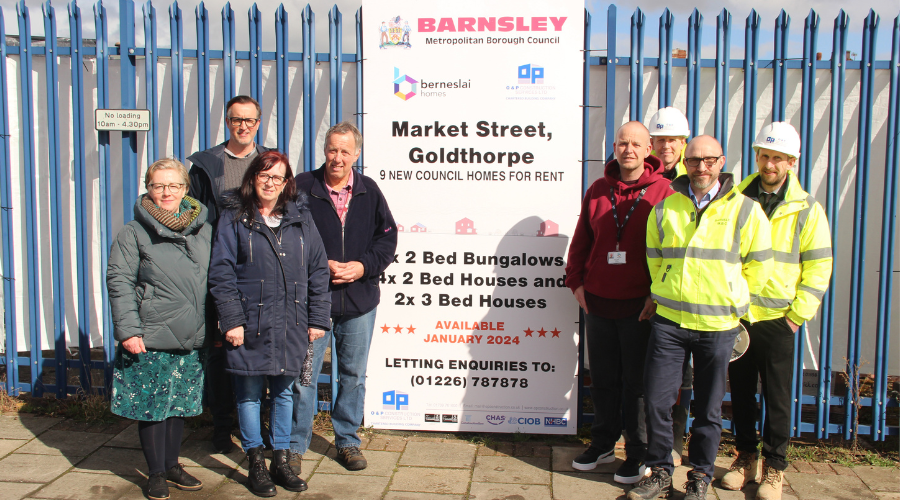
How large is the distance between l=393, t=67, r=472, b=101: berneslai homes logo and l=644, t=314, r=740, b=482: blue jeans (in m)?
1.82

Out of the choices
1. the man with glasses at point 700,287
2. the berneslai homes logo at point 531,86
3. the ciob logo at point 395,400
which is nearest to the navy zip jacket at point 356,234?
the ciob logo at point 395,400

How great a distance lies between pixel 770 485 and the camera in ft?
11.0

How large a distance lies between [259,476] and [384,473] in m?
0.70

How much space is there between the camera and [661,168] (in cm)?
355

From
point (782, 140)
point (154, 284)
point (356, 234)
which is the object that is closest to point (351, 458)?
point (356, 234)

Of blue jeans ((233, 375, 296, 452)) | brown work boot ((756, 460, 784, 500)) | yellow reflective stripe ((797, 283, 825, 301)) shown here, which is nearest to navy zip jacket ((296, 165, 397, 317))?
blue jeans ((233, 375, 296, 452))

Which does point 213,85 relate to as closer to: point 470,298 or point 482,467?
point 470,298

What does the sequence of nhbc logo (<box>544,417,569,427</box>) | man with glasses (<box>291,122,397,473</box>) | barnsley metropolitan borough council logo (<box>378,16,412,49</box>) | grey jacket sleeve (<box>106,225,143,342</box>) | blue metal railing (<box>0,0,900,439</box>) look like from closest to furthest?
grey jacket sleeve (<box>106,225,143,342</box>) → man with glasses (<box>291,122,397,473</box>) → blue metal railing (<box>0,0,900,439</box>) → barnsley metropolitan borough council logo (<box>378,16,412,49</box>) → nhbc logo (<box>544,417,569,427</box>)

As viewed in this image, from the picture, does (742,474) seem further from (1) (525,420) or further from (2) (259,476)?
(2) (259,476)

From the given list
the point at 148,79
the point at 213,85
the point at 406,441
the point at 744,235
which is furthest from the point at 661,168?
the point at 148,79

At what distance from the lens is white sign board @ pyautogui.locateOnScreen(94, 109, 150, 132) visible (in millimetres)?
4203

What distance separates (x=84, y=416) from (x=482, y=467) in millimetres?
2708

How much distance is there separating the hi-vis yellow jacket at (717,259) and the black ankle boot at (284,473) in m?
2.11

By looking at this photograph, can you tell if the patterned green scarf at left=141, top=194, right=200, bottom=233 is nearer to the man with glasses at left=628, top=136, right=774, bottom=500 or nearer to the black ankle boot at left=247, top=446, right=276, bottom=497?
the black ankle boot at left=247, top=446, right=276, bottom=497
